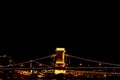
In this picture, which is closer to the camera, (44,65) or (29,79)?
(29,79)

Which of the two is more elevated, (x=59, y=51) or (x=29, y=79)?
(x=59, y=51)

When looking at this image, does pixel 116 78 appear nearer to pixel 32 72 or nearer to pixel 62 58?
pixel 62 58

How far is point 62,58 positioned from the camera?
90.0 feet

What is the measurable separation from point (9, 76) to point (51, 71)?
280 cm

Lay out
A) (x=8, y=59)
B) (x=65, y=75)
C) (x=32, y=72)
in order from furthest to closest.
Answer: (x=8, y=59) → (x=32, y=72) → (x=65, y=75)

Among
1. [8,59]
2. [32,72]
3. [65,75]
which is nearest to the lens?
[65,75]

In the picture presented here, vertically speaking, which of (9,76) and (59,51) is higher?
(59,51)

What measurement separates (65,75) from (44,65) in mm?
3377

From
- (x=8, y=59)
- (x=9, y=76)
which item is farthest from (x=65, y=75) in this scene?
(x=8, y=59)

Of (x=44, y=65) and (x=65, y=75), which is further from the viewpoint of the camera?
(x=44, y=65)

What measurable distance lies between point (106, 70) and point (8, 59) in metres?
7.60

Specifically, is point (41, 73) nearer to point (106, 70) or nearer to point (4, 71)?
point (4, 71)

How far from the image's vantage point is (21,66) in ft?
92.5

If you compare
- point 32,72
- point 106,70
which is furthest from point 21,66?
point 106,70
